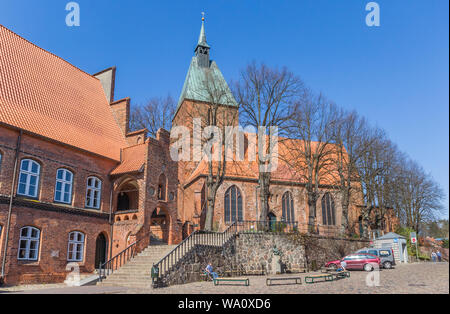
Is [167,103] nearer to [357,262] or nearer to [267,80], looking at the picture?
[267,80]

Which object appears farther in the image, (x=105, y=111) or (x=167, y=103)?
(x=167, y=103)

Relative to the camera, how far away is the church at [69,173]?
1741cm

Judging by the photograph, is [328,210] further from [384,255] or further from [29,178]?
[29,178]

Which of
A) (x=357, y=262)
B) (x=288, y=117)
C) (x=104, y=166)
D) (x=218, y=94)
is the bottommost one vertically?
(x=357, y=262)

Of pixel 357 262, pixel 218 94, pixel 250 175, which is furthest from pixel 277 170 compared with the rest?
pixel 357 262

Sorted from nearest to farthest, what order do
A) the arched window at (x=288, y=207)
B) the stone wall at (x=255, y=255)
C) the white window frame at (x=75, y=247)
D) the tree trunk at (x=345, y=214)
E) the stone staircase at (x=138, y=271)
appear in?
the stone staircase at (x=138, y=271), the stone wall at (x=255, y=255), the white window frame at (x=75, y=247), the tree trunk at (x=345, y=214), the arched window at (x=288, y=207)

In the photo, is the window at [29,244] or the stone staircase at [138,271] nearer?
the stone staircase at [138,271]

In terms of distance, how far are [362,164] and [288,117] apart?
36.6 feet

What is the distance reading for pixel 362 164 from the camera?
3453 centimetres

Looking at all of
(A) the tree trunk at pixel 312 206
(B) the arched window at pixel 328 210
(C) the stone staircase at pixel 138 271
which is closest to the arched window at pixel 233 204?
(A) the tree trunk at pixel 312 206

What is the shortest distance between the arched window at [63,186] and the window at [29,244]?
84.9 inches

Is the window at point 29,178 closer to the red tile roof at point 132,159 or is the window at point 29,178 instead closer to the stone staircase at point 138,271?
the red tile roof at point 132,159

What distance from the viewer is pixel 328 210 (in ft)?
121

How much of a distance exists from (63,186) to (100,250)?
15.2 ft
